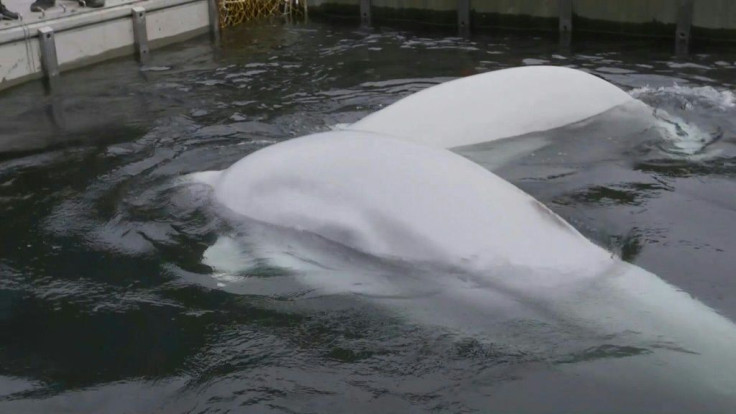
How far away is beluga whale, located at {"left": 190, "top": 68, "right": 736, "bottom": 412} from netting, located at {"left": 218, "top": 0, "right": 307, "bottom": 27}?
1319 centimetres

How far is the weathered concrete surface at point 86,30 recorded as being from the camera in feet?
49.2

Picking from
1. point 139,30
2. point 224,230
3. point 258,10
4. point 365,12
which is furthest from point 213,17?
point 224,230

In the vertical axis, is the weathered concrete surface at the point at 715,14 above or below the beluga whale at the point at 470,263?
above

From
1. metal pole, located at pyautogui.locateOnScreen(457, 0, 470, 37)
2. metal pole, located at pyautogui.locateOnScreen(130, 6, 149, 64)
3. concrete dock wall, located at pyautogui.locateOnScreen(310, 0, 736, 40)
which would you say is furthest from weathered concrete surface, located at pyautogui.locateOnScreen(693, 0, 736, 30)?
metal pole, located at pyautogui.locateOnScreen(130, 6, 149, 64)

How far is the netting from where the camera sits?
19.6 m

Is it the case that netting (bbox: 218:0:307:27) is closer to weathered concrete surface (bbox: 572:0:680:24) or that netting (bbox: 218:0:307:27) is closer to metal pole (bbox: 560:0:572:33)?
metal pole (bbox: 560:0:572:33)

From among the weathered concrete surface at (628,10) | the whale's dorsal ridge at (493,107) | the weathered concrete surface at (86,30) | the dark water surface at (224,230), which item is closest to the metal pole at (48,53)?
the weathered concrete surface at (86,30)

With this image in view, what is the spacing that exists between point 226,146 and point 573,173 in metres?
3.95

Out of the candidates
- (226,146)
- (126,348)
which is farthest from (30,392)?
(226,146)

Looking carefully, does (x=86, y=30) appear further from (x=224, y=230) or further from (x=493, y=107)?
(x=224, y=230)

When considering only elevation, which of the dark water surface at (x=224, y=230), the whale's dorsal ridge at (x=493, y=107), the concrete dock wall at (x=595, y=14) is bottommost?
A: the dark water surface at (x=224, y=230)

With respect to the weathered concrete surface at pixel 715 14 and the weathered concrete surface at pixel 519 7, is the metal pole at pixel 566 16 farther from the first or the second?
the weathered concrete surface at pixel 715 14

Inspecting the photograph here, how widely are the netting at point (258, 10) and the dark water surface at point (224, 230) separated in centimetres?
496

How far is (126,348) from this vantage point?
20.4 ft
